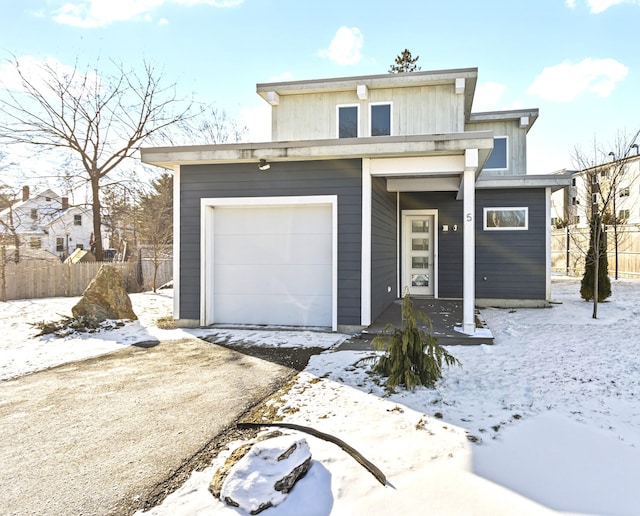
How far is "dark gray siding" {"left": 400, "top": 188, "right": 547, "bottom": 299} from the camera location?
1015cm

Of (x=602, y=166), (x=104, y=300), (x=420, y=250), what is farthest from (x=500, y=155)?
(x=104, y=300)

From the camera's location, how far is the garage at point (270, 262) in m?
7.19

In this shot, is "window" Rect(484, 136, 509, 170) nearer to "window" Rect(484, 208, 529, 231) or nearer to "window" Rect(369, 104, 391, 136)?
"window" Rect(484, 208, 529, 231)

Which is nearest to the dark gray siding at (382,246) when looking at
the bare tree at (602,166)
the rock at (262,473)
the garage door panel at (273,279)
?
the garage door panel at (273,279)

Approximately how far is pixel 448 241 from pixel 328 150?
513 cm

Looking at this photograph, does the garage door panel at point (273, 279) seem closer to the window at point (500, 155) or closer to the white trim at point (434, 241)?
the white trim at point (434, 241)

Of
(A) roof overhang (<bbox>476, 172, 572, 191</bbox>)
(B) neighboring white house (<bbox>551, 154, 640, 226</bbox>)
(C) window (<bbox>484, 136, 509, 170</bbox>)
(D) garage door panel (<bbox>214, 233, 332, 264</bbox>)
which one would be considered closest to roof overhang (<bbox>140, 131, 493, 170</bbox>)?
(D) garage door panel (<bbox>214, 233, 332, 264</bbox>)

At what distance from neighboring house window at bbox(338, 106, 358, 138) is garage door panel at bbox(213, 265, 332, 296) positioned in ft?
15.5

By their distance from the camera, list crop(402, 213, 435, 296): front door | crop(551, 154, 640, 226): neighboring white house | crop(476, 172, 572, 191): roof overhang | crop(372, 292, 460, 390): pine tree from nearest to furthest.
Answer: crop(372, 292, 460, 390): pine tree → crop(476, 172, 572, 191): roof overhang → crop(402, 213, 435, 296): front door → crop(551, 154, 640, 226): neighboring white house

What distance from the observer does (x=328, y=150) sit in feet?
21.9

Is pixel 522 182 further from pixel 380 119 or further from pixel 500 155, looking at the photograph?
pixel 380 119

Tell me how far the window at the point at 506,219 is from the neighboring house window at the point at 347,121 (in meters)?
3.70

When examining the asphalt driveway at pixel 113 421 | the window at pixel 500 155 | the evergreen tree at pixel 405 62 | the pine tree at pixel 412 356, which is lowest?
the asphalt driveway at pixel 113 421

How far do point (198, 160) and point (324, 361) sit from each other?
3.97 metres
